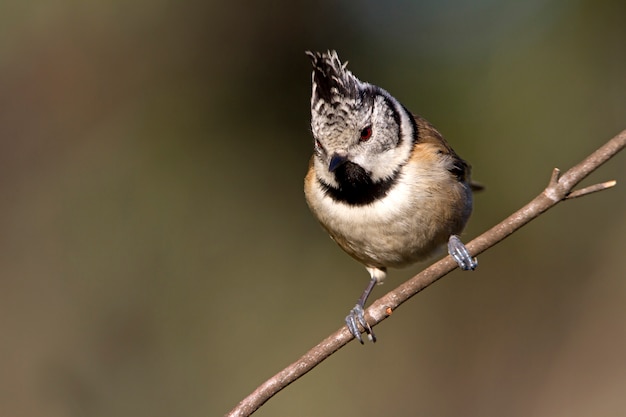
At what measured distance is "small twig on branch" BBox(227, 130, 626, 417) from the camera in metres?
2.42

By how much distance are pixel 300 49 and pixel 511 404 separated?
144 inches

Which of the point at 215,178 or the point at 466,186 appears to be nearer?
the point at 466,186

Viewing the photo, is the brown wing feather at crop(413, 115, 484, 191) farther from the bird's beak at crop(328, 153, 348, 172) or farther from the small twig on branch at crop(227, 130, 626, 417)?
the small twig on branch at crop(227, 130, 626, 417)

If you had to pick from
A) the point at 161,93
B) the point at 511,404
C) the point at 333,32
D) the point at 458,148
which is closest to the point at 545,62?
the point at 458,148

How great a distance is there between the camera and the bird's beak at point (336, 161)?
3191 mm

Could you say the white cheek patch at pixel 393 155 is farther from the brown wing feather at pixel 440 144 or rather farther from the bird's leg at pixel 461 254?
the bird's leg at pixel 461 254

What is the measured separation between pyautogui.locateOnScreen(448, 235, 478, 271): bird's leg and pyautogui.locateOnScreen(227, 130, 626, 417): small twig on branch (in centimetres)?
27

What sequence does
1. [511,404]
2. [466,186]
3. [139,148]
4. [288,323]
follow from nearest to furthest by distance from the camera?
[466,186], [511,404], [288,323], [139,148]

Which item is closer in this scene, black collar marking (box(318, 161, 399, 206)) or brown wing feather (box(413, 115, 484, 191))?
black collar marking (box(318, 161, 399, 206))

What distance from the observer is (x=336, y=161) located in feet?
10.5

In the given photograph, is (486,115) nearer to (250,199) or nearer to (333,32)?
(333,32)

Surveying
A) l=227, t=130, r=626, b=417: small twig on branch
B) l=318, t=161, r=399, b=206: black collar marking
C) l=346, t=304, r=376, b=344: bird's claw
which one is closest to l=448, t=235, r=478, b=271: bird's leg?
l=227, t=130, r=626, b=417: small twig on branch

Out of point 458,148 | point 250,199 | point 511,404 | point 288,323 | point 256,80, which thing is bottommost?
point 511,404

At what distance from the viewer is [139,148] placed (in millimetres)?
6453
